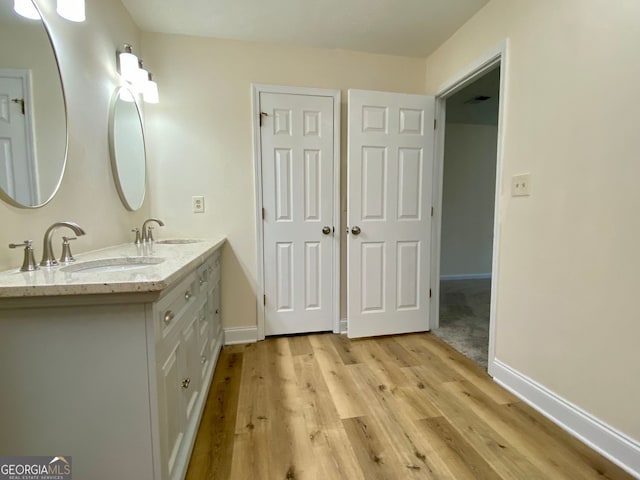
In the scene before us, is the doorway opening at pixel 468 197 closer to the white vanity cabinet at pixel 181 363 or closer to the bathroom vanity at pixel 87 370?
the white vanity cabinet at pixel 181 363

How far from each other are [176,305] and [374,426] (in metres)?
1.10

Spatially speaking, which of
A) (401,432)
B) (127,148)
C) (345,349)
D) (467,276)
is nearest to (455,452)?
(401,432)

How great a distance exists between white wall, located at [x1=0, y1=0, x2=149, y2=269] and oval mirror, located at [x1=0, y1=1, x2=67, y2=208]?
7cm

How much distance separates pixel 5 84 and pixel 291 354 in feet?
6.62

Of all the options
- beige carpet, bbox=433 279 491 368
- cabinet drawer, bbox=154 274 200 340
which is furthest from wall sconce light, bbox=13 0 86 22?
beige carpet, bbox=433 279 491 368

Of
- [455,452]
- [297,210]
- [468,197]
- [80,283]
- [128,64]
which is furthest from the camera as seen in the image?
[468,197]

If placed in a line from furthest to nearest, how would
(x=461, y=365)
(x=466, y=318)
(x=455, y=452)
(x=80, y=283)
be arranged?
(x=466, y=318), (x=461, y=365), (x=455, y=452), (x=80, y=283)

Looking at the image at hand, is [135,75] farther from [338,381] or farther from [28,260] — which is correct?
[338,381]

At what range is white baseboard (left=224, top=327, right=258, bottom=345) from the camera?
7.79ft

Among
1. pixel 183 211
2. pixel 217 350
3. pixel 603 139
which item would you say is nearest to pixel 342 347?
pixel 217 350

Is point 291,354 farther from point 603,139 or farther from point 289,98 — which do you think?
point 603,139

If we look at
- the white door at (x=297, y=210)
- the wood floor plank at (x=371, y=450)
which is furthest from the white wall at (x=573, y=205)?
the white door at (x=297, y=210)

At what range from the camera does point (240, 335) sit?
7.86 ft

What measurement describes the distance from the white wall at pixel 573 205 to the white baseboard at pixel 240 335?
1.77m
